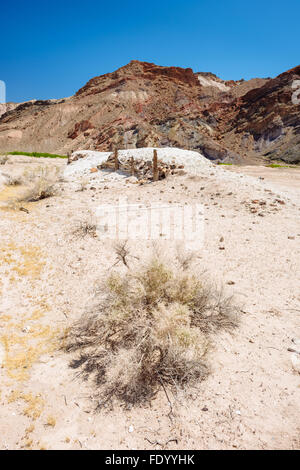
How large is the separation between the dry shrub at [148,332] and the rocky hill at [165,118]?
1868 cm

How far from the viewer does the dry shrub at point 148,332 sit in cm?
276

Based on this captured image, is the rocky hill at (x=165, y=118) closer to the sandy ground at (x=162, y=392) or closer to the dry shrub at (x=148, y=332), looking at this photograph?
the sandy ground at (x=162, y=392)

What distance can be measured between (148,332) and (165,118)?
37491 millimetres

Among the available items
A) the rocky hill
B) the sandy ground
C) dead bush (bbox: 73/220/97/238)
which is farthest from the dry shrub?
the rocky hill

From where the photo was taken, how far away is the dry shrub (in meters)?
2.76

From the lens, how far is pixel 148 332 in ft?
9.84

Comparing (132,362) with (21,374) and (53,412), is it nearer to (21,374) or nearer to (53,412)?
(53,412)

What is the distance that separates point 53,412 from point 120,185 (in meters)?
10.6

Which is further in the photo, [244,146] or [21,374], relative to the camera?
[244,146]

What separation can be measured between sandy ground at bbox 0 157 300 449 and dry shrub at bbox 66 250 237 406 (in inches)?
6.6

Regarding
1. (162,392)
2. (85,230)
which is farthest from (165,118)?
(162,392)
